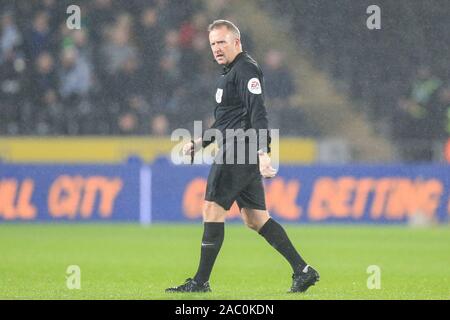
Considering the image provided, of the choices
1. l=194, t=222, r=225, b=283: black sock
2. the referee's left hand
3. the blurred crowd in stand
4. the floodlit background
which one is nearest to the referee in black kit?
l=194, t=222, r=225, b=283: black sock

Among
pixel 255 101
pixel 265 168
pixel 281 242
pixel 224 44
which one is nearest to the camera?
pixel 265 168

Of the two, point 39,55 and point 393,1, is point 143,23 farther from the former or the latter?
point 393,1

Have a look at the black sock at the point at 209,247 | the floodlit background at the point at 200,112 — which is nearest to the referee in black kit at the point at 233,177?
the black sock at the point at 209,247

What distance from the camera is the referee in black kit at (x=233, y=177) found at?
8.07 meters

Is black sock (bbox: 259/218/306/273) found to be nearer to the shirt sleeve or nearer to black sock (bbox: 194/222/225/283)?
black sock (bbox: 194/222/225/283)

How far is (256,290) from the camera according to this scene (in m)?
8.62

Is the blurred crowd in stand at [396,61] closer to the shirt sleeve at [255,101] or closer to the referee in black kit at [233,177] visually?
the referee in black kit at [233,177]

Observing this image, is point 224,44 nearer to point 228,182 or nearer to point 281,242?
point 228,182

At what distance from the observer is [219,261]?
1192 cm

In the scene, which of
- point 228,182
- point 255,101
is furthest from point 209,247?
point 255,101

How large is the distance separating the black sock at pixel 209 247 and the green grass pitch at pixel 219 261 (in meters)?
0.24

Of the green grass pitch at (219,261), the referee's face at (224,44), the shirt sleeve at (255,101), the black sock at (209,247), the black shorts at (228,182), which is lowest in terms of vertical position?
the green grass pitch at (219,261)

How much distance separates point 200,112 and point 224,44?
34.9ft

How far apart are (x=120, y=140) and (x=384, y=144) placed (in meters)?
4.64
